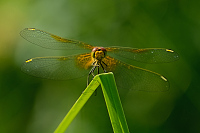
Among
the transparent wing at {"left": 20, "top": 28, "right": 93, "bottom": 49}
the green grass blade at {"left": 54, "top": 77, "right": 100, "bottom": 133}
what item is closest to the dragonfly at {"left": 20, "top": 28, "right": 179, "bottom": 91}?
the transparent wing at {"left": 20, "top": 28, "right": 93, "bottom": 49}

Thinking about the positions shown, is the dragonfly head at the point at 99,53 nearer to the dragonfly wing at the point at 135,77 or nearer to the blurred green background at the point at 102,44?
the dragonfly wing at the point at 135,77

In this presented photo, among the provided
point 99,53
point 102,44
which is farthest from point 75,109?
point 102,44

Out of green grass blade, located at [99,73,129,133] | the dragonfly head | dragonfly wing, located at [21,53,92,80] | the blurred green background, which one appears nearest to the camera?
green grass blade, located at [99,73,129,133]

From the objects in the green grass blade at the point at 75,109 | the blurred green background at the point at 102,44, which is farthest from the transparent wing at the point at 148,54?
the green grass blade at the point at 75,109

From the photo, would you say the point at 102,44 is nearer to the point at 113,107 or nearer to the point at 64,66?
the point at 64,66

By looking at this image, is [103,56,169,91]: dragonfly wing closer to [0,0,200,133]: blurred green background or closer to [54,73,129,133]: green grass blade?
[0,0,200,133]: blurred green background

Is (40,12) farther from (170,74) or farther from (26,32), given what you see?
(170,74)
